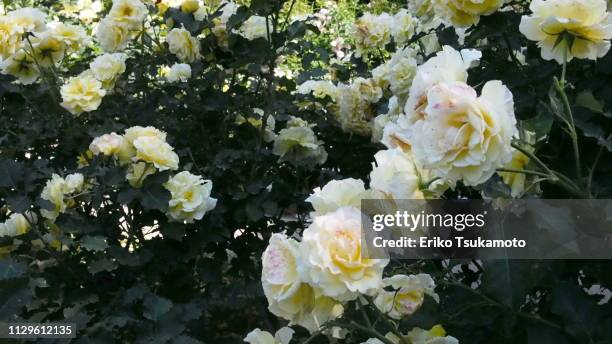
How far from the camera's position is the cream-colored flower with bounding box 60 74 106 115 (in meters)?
2.19

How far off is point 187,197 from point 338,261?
106cm

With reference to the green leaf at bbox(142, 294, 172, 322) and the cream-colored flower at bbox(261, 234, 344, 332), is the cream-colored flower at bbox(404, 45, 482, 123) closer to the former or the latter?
the cream-colored flower at bbox(261, 234, 344, 332)

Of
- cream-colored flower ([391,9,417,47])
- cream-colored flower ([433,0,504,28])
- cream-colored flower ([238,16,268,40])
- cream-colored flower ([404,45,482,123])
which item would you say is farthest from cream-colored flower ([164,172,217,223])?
cream-colored flower ([404,45,482,123])

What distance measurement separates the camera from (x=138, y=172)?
74.4 inches

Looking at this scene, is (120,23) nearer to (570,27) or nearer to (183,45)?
(183,45)

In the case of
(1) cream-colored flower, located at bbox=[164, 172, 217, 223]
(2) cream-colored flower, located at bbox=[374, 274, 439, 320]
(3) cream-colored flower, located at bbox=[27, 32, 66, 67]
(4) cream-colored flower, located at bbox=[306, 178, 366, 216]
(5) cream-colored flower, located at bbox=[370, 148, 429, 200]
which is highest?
(3) cream-colored flower, located at bbox=[27, 32, 66, 67]

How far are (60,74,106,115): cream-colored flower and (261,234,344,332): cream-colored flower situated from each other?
1.35 meters

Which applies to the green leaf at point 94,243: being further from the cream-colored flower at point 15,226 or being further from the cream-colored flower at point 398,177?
the cream-colored flower at point 398,177

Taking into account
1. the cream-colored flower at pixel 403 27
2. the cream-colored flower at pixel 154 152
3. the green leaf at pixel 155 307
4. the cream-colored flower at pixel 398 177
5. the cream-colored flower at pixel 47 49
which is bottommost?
the green leaf at pixel 155 307

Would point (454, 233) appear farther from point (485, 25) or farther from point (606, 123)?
point (485, 25)

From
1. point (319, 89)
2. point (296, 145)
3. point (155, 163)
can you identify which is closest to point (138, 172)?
point (155, 163)

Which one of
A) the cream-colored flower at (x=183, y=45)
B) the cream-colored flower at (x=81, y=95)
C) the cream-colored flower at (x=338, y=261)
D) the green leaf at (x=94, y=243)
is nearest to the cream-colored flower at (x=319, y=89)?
the cream-colored flower at (x=183, y=45)

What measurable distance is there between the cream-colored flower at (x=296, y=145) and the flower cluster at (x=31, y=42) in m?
0.70

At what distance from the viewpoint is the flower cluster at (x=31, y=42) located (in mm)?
2203
